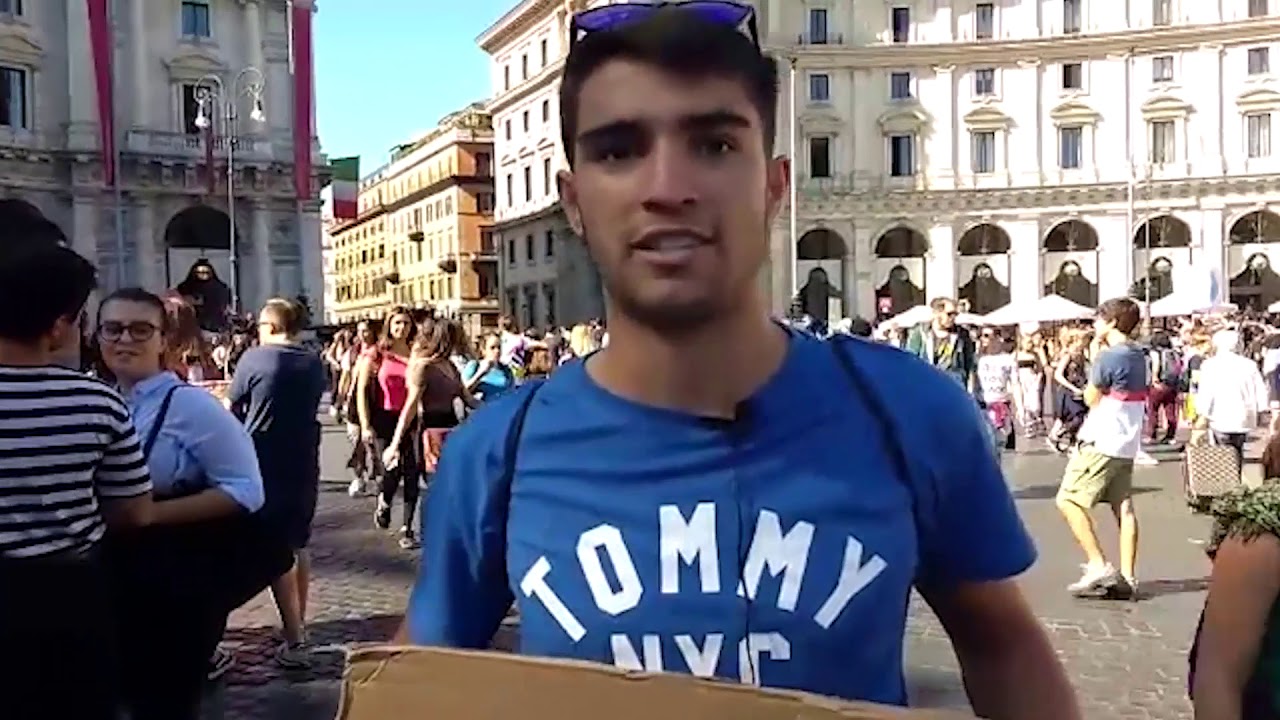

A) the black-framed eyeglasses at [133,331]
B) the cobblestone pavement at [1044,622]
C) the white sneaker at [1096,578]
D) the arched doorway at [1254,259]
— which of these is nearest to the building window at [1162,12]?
the arched doorway at [1254,259]

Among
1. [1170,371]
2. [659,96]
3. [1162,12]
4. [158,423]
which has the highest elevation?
[1162,12]

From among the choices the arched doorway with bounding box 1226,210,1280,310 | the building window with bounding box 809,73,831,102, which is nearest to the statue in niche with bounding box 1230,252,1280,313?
the arched doorway with bounding box 1226,210,1280,310

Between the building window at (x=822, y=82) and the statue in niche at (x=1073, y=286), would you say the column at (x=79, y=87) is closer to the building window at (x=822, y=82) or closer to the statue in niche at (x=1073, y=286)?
the building window at (x=822, y=82)

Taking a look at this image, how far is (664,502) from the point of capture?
143 centimetres

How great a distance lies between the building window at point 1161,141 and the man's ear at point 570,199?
5696 centimetres

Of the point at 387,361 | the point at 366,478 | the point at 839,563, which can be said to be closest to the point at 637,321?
the point at 839,563

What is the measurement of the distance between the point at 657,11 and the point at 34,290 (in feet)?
6.34

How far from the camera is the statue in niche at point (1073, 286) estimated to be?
2159 inches

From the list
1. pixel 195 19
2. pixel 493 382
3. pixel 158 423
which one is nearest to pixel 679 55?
pixel 158 423

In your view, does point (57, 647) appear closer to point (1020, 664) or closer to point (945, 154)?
point (1020, 664)

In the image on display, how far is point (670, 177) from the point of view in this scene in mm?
1391

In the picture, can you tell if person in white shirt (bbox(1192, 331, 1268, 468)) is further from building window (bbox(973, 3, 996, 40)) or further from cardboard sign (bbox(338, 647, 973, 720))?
building window (bbox(973, 3, 996, 40))

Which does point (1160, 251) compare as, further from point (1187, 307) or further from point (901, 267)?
point (1187, 307)

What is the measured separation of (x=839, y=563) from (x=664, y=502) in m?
0.19
